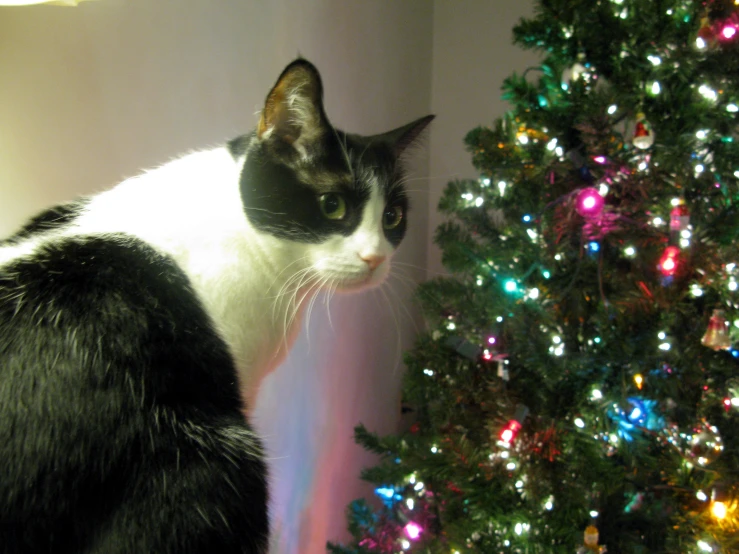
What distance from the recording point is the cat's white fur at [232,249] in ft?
1.77

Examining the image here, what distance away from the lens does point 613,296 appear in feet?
2.51

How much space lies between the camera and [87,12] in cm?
74

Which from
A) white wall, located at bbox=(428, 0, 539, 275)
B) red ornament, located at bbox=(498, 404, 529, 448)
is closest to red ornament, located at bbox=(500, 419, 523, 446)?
red ornament, located at bbox=(498, 404, 529, 448)

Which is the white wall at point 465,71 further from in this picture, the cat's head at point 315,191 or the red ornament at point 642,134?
the cat's head at point 315,191

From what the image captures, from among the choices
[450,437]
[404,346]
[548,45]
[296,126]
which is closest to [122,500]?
[296,126]

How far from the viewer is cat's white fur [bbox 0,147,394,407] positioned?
54 cm

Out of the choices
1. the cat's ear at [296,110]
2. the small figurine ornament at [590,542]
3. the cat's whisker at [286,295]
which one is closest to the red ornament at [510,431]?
the small figurine ornament at [590,542]

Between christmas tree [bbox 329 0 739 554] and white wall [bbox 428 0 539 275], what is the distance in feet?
3.02

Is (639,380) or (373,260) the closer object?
(373,260)

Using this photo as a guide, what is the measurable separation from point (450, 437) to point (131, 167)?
70 cm

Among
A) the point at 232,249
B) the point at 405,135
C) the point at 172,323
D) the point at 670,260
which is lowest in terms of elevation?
the point at 172,323

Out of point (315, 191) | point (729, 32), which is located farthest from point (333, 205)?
point (729, 32)

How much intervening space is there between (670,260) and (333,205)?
1.67 feet

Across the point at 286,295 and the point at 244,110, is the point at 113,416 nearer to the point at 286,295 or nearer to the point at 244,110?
the point at 286,295
